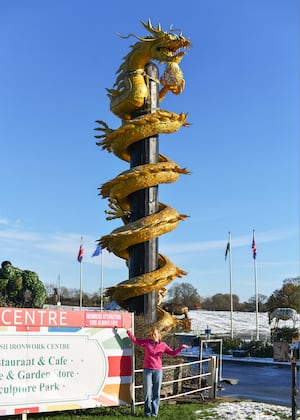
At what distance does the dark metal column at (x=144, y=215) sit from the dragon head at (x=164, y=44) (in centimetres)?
135

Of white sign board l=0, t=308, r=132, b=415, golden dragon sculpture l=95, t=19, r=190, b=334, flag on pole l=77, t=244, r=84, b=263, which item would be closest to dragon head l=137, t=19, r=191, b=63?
golden dragon sculpture l=95, t=19, r=190, b=334

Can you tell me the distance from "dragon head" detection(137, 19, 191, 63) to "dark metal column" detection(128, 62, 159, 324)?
1.35m

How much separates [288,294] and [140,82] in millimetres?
55739

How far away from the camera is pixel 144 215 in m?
14.0

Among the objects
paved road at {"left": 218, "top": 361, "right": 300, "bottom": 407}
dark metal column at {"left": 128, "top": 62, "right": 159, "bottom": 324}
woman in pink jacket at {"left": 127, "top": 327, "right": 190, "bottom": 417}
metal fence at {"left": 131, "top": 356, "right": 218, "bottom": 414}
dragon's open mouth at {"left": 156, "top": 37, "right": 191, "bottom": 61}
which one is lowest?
paved road at {"left": 218, "top": 361, "right": 300, "bottom": 407}

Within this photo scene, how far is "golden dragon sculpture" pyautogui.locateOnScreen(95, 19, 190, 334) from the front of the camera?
539 inches

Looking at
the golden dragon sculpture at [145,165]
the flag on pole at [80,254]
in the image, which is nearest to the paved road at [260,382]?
the golden dragon sculpture at [145,165]

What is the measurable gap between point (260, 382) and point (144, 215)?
777 centimetres

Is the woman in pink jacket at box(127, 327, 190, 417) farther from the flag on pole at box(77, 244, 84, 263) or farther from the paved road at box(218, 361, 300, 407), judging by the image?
the flag on pole at box(77, 244, 84, 263)

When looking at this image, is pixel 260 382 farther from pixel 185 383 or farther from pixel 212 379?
pixel 212 379

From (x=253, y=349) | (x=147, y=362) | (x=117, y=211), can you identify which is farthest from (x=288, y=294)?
(x=147, y=362)

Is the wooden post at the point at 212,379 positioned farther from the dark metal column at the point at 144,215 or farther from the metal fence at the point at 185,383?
the dark metal column at the point at 144,215

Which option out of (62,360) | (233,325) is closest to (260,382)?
(62,360)

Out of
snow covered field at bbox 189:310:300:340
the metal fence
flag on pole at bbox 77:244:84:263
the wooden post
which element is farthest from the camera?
snow covered field at bbox 189:310:300:340
